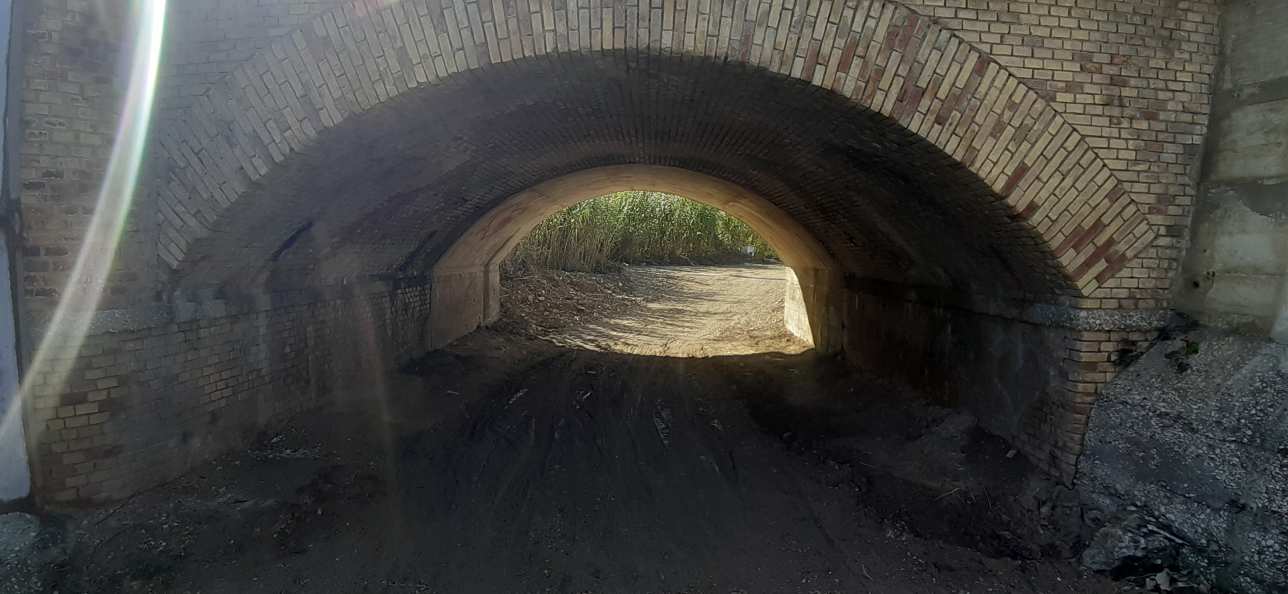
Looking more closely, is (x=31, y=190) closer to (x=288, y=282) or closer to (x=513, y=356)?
(x=288, y=282)

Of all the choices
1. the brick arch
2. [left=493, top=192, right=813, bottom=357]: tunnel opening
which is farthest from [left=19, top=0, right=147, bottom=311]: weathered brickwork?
[left=493, top=192, right=813, bottom=357]: tunnel opening

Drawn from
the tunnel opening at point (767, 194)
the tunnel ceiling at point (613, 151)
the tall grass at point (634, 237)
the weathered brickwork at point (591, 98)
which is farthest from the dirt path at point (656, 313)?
the weathered brickwork at point (591, 98)

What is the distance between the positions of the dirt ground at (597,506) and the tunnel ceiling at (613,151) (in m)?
1.44

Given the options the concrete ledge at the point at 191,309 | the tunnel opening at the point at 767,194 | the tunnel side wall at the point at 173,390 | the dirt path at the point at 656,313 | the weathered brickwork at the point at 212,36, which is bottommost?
the dirt path at the point at 656,313

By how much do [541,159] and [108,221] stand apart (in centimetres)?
413

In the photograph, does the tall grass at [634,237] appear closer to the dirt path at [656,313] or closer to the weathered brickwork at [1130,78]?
the dirt path at [656,313]

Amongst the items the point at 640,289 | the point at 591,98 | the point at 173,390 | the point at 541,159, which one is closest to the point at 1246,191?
the point at 591,98

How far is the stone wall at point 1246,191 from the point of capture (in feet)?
13.6

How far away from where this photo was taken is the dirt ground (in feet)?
13.7

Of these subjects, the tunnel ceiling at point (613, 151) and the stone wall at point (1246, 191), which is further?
the tunnel ceiling at point (613, 151)

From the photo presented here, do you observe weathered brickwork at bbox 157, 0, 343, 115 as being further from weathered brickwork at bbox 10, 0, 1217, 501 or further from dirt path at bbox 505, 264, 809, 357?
dirt path at bbox 505, 264, 809, 357

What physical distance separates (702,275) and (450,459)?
24962 mm

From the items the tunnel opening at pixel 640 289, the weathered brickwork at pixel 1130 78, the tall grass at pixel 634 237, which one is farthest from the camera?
the tall grass at pixel 634 237

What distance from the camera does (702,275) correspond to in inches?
1207
